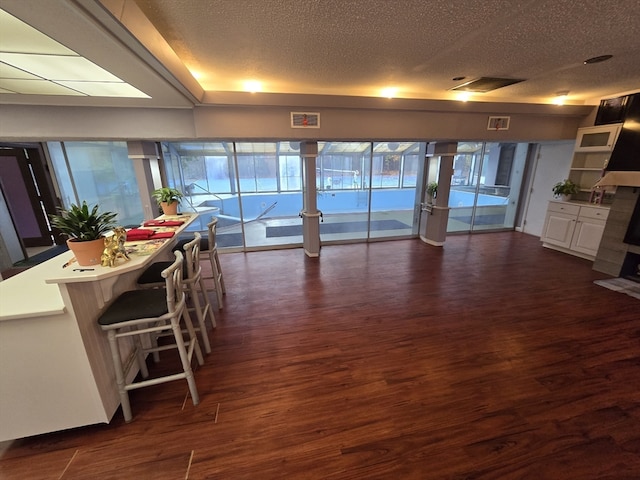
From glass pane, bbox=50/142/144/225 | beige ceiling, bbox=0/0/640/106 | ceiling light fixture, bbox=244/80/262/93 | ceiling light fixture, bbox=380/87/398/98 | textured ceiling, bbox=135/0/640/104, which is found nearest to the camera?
beige ceiling, bbox=0/0/640/106

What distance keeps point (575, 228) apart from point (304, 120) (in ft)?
17.0

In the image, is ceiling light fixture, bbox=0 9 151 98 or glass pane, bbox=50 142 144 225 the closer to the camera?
ceiling light fixture, bbox=0 9 151 98

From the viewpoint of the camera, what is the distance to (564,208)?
4754mm

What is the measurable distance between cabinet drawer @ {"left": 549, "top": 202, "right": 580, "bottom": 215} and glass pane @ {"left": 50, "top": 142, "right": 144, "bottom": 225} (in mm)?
8024

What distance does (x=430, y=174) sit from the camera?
5680mm

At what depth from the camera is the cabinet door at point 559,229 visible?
468 cm

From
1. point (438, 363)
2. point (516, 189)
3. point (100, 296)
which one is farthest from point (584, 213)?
point (100, 296)

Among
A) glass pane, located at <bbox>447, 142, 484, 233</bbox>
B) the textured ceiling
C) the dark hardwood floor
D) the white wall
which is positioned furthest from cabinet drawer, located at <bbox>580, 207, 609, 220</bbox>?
glass pane, located at <bbox>447, 142, 484, 233</bbox>

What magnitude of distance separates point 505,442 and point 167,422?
2.23 metres

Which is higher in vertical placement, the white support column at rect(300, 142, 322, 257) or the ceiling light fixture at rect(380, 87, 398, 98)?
the ceiling light fixture at rect(380, 87, 398, 98)

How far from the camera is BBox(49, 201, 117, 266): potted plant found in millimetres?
1495

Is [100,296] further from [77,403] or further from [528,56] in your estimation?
[528,56]

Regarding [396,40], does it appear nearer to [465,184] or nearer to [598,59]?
[598,59]

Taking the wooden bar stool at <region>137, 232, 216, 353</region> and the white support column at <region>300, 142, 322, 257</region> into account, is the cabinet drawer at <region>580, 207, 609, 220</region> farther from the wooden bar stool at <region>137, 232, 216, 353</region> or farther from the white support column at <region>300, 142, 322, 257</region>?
the wooden bar stool at <region>137, 232, 216, 353</region>
